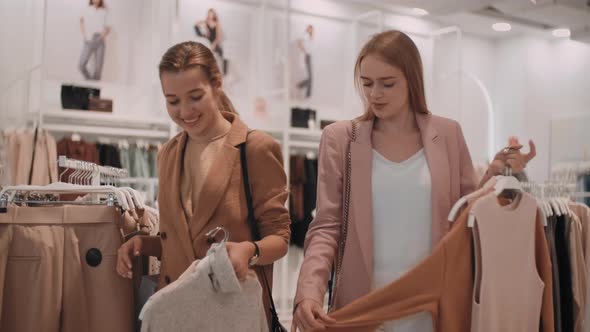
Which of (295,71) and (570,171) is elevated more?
(295,71)

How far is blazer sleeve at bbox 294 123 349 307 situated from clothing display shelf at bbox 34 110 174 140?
12.8ft

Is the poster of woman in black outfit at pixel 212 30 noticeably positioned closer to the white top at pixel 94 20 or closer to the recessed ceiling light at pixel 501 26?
the white top at pixel 94 20

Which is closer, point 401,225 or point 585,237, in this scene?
point 401,225

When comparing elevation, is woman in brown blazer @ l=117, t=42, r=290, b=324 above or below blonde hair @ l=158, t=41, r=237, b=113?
below

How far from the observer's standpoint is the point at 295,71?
6.99 metres

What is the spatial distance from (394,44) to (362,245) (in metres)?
0.62

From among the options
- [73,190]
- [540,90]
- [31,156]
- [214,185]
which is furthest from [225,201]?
[540,90]

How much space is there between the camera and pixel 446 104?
8367mm

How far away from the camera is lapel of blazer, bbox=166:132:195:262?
6.09 ft

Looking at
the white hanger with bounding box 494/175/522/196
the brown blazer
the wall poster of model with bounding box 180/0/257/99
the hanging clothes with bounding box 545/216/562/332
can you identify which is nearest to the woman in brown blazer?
the brown blazer

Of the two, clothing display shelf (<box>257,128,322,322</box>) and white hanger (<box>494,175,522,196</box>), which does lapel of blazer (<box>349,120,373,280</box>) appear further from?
clothing display shelf (<box>257,128,322,322</box>)

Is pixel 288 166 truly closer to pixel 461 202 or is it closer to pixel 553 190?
pixel 553 190

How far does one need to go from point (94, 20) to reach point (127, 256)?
4690 mm

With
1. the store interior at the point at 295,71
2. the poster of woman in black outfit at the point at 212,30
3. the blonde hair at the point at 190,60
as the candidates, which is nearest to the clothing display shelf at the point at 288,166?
the store interior at the point at 295,71
